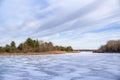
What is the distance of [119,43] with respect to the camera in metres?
76.1

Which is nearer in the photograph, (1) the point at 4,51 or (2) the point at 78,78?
(2) the point at 78,78

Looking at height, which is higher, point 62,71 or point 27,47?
point 27,47

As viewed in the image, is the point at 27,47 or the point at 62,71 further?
the point at 27,47

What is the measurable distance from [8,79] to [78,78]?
10.4ft

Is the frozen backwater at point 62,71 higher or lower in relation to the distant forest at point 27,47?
lower

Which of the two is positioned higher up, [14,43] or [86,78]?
[14,43]

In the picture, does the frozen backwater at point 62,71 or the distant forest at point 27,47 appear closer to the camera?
the frozen backwater at point 62,71

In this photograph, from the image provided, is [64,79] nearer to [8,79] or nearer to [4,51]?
[8,79]

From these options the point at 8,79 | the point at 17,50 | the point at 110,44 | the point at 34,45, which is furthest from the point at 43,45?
the point at 8,79

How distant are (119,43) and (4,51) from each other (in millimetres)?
40081

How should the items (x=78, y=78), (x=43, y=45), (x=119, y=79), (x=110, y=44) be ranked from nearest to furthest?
(x=119, y=79)
(x=78, y=78)
(x=43, y=45)
(x=110, y=44)

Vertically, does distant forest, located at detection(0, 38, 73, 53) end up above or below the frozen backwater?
above

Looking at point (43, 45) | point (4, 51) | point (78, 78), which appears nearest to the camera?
point (78, 78)

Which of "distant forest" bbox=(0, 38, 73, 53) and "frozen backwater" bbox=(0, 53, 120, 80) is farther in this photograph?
"distant forest" bbox=(0, 38, 73, 53)
